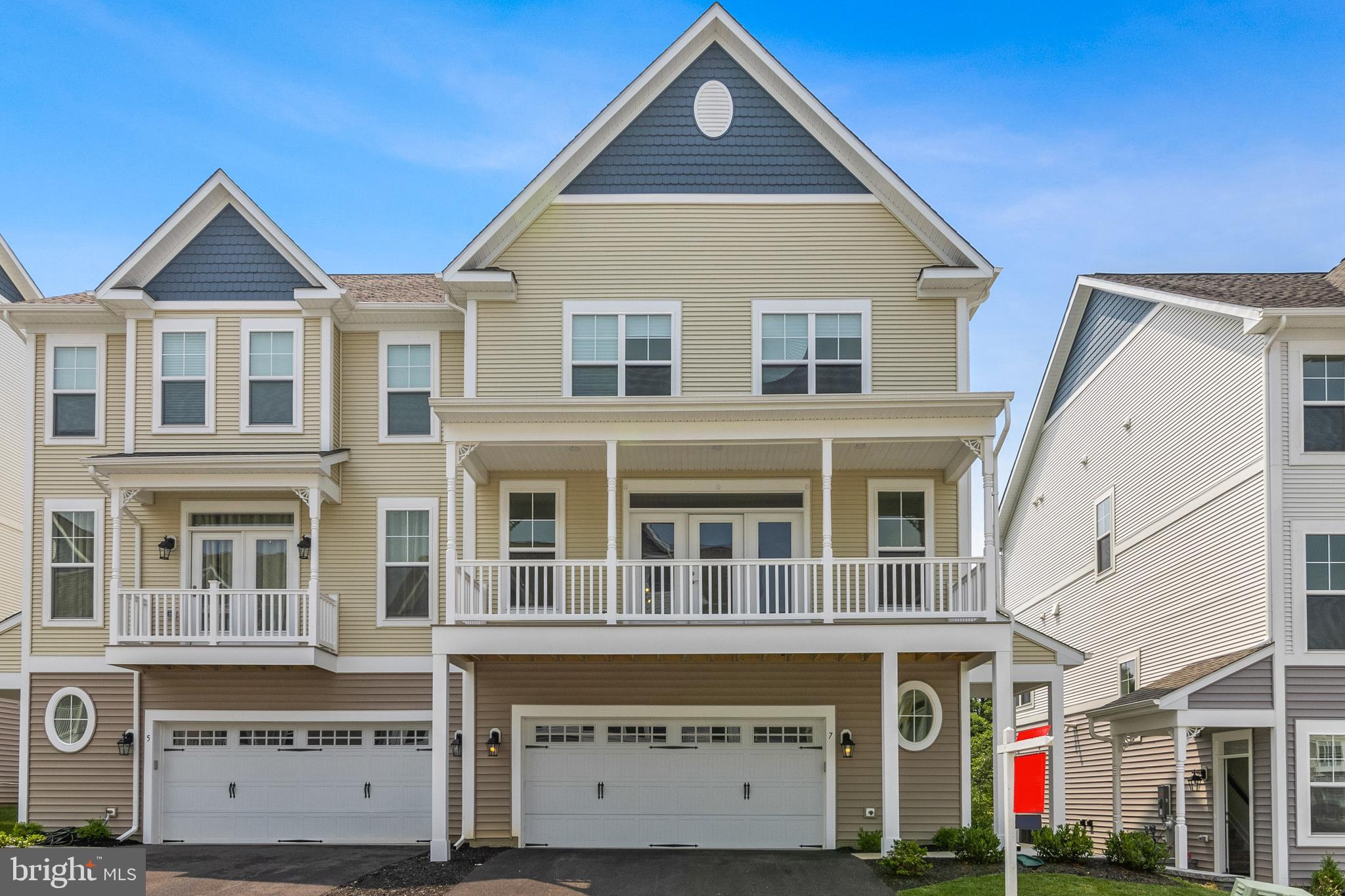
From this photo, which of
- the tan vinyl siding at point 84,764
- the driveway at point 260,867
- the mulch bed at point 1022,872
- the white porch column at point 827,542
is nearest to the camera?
the driveway at point 260,867

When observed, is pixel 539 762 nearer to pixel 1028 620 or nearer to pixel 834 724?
pixel 834 724

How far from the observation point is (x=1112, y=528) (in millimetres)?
23734

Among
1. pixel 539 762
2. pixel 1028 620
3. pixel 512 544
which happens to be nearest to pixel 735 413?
pixel 512 544

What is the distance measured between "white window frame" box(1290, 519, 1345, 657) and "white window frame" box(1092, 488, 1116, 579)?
18.6 feet

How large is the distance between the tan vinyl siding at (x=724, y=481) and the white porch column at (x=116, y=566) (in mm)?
5167

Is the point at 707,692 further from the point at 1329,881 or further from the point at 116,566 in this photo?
the point at 116,566

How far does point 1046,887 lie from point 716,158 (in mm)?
11098

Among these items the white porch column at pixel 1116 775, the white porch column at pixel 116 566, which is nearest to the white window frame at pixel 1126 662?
the white porch column at pixel 1116 775

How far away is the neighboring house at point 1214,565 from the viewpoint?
1772 centimetres

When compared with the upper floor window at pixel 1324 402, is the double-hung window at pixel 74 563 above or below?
below

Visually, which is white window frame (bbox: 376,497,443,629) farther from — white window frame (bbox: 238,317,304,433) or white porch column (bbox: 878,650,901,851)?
white porch column (bbox: 878,650,901,851)

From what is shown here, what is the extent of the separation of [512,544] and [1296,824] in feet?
37.7

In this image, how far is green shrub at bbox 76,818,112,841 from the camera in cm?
1844

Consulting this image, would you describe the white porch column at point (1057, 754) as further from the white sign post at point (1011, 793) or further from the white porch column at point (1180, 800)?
the white sign post at point (1011, 793)
